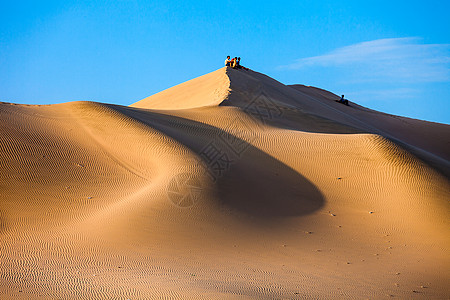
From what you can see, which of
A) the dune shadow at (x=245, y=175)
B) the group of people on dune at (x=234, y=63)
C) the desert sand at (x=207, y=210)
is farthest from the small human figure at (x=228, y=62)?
the dune shadow at (x=245, y=175)

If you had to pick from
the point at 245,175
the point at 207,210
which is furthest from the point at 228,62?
the point at 207,210

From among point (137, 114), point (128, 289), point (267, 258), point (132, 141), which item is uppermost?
point (137, 114)

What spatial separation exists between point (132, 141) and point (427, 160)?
855 cm

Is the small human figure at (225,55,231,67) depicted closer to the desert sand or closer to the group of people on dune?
the group of people on dune

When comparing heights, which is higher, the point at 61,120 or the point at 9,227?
the point at 61,120

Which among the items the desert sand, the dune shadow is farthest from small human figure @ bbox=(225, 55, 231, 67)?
the dune shadow

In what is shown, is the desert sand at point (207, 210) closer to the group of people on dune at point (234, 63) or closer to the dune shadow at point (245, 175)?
the dune shadow at point (245, 175)

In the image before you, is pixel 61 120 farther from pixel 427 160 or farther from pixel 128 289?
pixel 427 160

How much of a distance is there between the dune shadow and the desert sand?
54 mm

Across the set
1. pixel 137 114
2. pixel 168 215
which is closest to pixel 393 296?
pixel 168 215

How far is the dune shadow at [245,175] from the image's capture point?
433 inches

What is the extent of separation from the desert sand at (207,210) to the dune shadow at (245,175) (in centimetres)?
5

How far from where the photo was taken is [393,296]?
6.77m

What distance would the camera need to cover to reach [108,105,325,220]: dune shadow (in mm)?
11000
